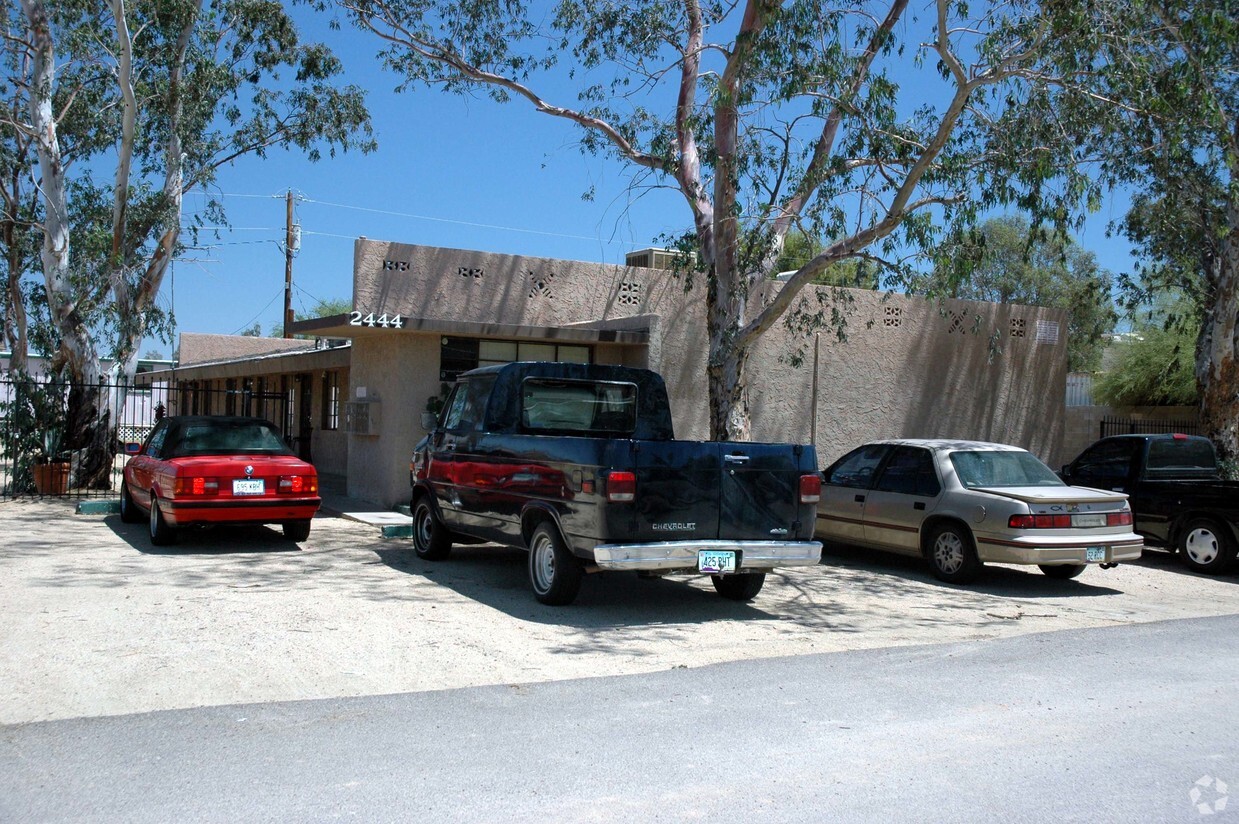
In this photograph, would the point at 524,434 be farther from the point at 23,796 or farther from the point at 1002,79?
the point at 1002,79

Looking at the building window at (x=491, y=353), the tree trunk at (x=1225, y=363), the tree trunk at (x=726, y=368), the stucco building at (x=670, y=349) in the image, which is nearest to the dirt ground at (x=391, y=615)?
the tree trunk at (x=726, y=368)

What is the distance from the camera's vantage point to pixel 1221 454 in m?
18.3

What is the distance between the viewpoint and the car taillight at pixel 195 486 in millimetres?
11930

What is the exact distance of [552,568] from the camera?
9.74m

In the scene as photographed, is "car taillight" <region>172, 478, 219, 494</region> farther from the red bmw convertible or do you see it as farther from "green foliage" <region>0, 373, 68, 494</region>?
"green foliage" <region>0, 373, 68, 494</region>

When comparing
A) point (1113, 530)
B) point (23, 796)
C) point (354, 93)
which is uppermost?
point (354, 93)

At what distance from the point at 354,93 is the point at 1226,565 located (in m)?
16.9

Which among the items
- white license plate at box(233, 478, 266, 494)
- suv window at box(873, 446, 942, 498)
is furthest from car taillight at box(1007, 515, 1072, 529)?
white license plate at box(233, 478, 266, 494)

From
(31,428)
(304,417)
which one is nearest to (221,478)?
(31,428)

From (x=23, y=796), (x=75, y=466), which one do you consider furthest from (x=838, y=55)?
(x=75, y=466)

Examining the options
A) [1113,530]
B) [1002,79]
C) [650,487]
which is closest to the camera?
[650,487]

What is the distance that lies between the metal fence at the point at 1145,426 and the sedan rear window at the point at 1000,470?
38.6 ft

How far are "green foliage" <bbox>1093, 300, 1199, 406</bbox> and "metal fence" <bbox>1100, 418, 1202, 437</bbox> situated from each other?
2587 mm

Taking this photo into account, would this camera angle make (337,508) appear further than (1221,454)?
No
